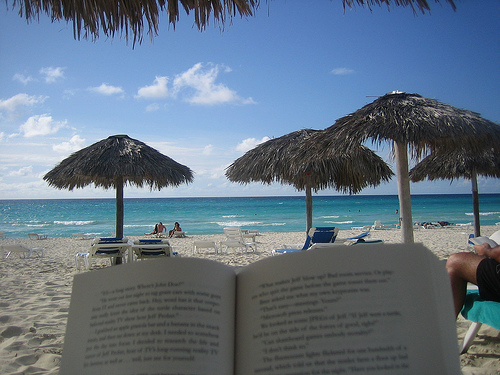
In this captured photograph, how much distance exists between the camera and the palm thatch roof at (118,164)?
7.01 m

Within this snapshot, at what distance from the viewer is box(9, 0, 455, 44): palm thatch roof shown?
240cm

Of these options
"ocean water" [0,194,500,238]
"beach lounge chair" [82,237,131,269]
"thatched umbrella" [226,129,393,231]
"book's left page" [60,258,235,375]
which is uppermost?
"thatched umbrella" [226,129,393,231]

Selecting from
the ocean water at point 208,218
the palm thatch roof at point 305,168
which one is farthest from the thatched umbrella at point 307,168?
the ocean water at point 208,218

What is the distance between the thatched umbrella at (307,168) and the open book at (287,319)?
610 cm

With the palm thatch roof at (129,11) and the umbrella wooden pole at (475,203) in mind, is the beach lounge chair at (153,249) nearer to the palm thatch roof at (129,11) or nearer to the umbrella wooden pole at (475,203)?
the palm thatch roof at (129,11)

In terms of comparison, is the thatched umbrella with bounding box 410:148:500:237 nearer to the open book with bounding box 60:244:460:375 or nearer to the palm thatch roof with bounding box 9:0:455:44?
the palm thatch roof with bounding box 9:0:455:44

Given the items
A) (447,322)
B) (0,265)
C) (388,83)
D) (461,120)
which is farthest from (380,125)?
(388,83)

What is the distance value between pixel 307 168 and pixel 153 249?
350 cm

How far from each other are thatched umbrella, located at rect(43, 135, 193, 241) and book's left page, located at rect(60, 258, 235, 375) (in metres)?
6.46

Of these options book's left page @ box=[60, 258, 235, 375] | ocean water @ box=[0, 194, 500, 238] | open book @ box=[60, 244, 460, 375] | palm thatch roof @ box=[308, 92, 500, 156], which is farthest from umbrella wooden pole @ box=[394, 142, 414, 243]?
ocean water @ box=[0, 194, 500, 238]

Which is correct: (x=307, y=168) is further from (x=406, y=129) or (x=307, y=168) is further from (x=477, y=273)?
(x=477, y=273)

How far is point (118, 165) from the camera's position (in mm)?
7043

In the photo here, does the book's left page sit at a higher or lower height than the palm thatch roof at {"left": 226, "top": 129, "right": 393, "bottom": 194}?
lower

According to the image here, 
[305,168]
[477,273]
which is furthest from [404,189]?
[477,273]
